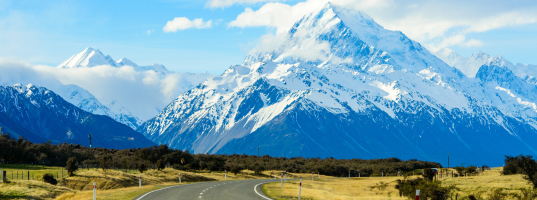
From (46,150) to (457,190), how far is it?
2727 inches

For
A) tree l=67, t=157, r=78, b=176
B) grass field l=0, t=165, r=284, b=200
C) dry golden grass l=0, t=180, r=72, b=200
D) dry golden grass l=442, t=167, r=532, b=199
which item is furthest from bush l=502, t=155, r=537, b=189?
tree l=67, t=157, r=78, b=176

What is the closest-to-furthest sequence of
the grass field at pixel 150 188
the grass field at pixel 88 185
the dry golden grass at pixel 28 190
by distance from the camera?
the grass field at pixel 88 185, the dry golden grass at pixel 28 190, the grass field at pixel 150 188

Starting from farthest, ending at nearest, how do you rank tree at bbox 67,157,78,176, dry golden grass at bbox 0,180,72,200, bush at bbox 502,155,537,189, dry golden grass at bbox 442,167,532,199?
tree at bbox 67,157,78,176 → bush at bbox 502,155,537,189 → dry golden grass at bbox 442,167,532,199 → dry golden grass at bbox 0,180,72,200

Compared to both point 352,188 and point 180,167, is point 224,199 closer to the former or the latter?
point 352,188

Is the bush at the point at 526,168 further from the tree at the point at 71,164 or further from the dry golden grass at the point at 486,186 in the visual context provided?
the tree at the point at 71,164

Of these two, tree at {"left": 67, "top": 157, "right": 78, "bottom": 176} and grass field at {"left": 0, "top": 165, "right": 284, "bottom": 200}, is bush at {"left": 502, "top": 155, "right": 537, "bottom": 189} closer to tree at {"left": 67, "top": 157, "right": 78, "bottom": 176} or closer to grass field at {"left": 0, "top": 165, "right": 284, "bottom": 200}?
grass field at {"left": 0, "top": 165, "right": 284, "bottom": 200}

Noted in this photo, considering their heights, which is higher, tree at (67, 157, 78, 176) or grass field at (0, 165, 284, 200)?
tree at (67, 157, 78, 176)

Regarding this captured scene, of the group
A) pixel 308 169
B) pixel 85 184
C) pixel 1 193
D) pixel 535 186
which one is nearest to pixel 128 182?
pixel 85 184

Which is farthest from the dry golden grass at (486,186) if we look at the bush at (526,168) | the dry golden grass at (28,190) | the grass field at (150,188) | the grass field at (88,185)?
the dry golden grass at (28,190)

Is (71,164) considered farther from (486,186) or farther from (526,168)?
(526,168)

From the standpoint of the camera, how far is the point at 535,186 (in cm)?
4800

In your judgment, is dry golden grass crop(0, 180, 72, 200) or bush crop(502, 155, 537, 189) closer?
dry golden grass crop(0, 180, 72, 200)

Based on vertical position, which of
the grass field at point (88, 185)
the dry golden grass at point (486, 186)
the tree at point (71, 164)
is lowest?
the dry golden grass at point (486, 186)

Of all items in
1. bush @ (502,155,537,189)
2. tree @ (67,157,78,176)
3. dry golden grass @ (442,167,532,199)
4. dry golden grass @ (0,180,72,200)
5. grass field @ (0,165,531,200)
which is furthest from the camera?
tree @ (67,157,78,176)
